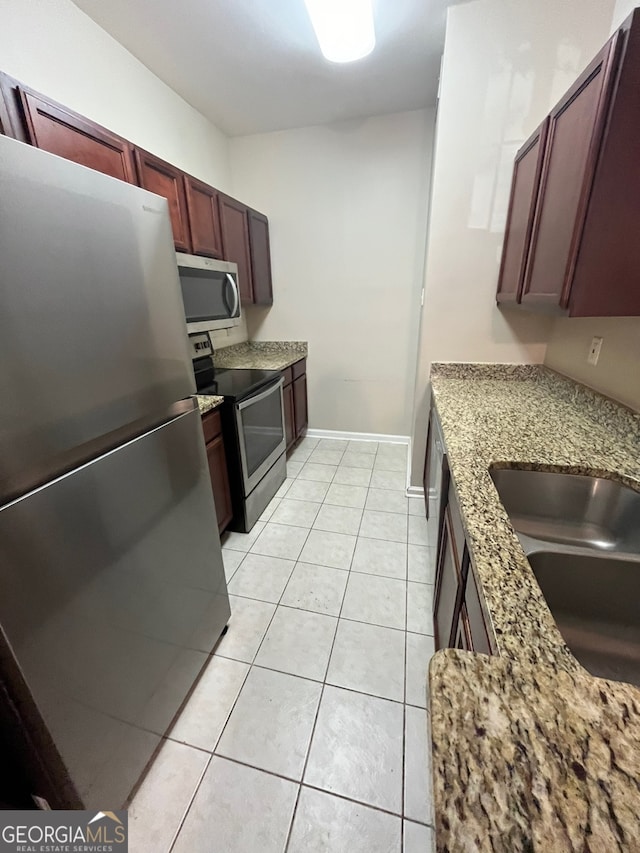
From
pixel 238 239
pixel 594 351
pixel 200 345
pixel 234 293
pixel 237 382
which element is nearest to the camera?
pixel 594 351

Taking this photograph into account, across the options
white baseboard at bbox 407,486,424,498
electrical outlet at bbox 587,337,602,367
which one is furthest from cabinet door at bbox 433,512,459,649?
white baseboard at bbox 407,486,424,498

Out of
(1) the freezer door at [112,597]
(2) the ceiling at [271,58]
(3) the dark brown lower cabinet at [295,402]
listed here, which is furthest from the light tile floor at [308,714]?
(2) the ceiling at [271,58]

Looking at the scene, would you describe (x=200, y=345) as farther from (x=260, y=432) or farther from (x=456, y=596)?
(x=456, y=596)

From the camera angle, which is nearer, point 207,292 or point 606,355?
point 606,355

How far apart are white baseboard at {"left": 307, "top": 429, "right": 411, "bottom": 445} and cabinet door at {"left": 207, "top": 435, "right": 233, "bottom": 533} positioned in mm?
1765

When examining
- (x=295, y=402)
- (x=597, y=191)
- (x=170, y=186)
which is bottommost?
(x=295, y=402)

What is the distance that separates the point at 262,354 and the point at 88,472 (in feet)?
8.72

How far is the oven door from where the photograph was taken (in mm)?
2070

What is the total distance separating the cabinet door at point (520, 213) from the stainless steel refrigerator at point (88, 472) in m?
1.54

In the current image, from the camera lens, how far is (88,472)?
84 centimetres

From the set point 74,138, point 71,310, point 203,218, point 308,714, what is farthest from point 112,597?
point 203,218

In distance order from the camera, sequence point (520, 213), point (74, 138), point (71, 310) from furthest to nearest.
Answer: point (520, 213) < point (74, 138) < point (71, 310)

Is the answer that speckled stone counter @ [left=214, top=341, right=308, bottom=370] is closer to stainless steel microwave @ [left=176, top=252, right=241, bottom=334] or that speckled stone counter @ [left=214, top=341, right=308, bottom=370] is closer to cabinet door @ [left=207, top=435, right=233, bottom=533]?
stainless steel microwave @ [left=176, top=252, right=241, bottom=334]

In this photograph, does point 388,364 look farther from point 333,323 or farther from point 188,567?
point 188,567
